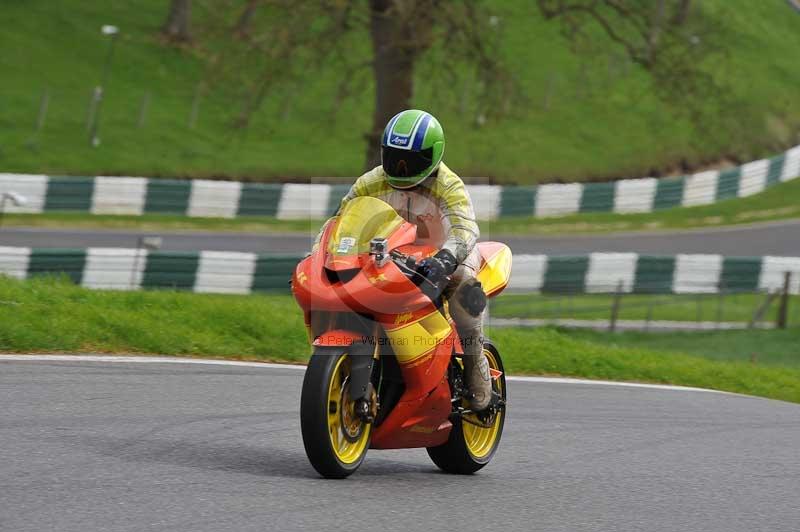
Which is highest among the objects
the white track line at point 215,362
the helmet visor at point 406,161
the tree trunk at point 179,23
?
the tree trunk at point 179,23

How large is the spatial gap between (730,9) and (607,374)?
33.6 meters

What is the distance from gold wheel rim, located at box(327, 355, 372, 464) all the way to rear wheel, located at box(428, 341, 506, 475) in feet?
2.56

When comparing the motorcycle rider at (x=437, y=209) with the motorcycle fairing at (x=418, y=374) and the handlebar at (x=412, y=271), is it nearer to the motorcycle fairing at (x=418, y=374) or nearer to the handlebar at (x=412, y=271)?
the handlebar at (x=412, y=271)

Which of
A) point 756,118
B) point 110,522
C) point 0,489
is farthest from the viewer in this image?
point 756,118

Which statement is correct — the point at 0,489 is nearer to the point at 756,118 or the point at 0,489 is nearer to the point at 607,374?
the point at 607,374

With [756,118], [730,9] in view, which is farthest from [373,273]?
[730,9]

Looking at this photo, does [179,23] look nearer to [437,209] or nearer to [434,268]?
[437,209]

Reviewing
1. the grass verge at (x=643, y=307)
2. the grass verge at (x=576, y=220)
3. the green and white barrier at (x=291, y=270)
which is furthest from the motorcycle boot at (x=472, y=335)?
the grass verge at (x=576, y=220)

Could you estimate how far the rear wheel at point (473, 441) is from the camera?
7.02 meters

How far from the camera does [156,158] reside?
92.1 ft

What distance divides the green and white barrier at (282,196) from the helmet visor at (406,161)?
13258mm

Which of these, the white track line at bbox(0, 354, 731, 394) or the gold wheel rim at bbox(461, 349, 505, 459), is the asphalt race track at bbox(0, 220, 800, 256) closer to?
the white track line at bbox(0, 354, 731, 394)

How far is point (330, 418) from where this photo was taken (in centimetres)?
604

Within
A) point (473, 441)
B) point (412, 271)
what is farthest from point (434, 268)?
point (473, 441)
